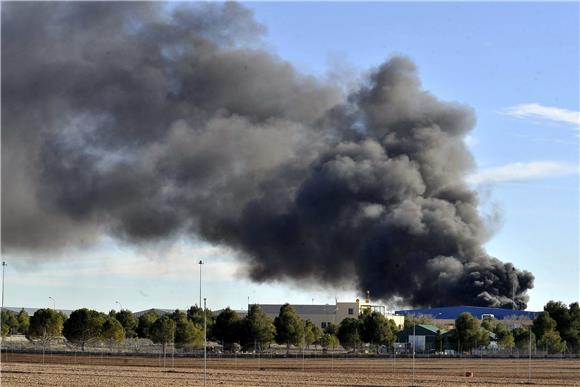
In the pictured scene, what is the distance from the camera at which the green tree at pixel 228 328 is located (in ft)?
312

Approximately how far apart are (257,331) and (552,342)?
89.1 feet

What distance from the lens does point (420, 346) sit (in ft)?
347

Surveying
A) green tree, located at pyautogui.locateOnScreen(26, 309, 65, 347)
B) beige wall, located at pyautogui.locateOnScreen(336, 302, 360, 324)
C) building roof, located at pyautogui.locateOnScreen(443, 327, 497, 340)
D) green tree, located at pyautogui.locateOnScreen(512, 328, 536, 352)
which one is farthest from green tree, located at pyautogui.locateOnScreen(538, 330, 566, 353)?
beige wall, located at pyautogui.locateOnScreen(336, 302, 360, 324)

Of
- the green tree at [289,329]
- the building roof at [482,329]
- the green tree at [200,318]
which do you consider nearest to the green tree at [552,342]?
the building roof at [482,329]

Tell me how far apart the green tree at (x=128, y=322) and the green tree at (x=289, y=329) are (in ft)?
105

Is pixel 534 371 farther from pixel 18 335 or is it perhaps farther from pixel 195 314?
pixel 18 335

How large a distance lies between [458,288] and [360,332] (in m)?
65.9

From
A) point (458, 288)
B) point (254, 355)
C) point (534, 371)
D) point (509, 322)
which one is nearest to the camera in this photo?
point (534, 371)

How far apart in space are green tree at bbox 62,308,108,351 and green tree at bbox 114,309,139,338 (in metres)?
25.5

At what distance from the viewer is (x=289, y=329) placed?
9425 cm

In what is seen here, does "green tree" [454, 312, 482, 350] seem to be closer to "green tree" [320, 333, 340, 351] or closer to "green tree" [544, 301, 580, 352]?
"green tree" [544, 301, 580, 352]

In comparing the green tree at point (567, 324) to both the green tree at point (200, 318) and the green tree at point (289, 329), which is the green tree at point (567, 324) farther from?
the green tree at point (200, 318)

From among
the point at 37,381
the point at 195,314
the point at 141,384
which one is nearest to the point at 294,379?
the point at 141,384

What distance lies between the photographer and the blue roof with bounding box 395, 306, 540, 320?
146875 mm
